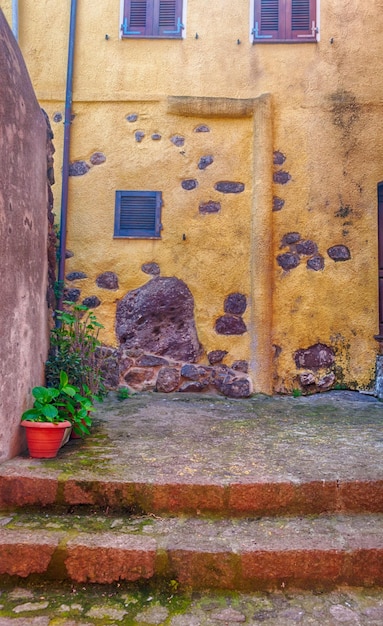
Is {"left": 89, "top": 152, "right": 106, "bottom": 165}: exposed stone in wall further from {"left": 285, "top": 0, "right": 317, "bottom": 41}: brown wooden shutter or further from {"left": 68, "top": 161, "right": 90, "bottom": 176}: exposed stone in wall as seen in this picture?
{"left": 285, "top": 0, "right": 317, "bottom": 41}: brown wooden shutter

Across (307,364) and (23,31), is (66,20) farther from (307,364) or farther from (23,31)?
(307,364)

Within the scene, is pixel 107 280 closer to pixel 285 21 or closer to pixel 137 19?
pixel 137 19

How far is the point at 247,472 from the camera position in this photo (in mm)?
2449

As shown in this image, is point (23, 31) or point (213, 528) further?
point (23, 31)

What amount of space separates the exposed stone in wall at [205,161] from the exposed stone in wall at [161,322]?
1288mm

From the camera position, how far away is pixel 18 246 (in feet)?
9.05

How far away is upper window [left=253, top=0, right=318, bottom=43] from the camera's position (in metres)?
5.30

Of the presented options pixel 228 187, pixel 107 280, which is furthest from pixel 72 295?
pixel 228 187

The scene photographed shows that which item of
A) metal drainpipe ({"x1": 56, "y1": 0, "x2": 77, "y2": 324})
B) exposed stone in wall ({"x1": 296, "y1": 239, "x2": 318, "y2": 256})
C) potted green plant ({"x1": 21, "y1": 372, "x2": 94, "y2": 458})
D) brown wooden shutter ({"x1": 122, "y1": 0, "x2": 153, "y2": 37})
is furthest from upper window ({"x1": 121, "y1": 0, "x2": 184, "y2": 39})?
potted green plant ({"x1": 21, "y1": 372, "x2": 94, "y2": 458})

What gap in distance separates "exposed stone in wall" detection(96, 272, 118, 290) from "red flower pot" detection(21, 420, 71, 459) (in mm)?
2600

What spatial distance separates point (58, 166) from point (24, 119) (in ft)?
7.82

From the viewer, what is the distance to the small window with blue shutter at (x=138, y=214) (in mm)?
5152

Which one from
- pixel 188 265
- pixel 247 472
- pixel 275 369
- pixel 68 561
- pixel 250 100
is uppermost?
pixel 250 100

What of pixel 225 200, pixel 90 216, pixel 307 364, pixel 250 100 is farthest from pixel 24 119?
pixel 307 364
